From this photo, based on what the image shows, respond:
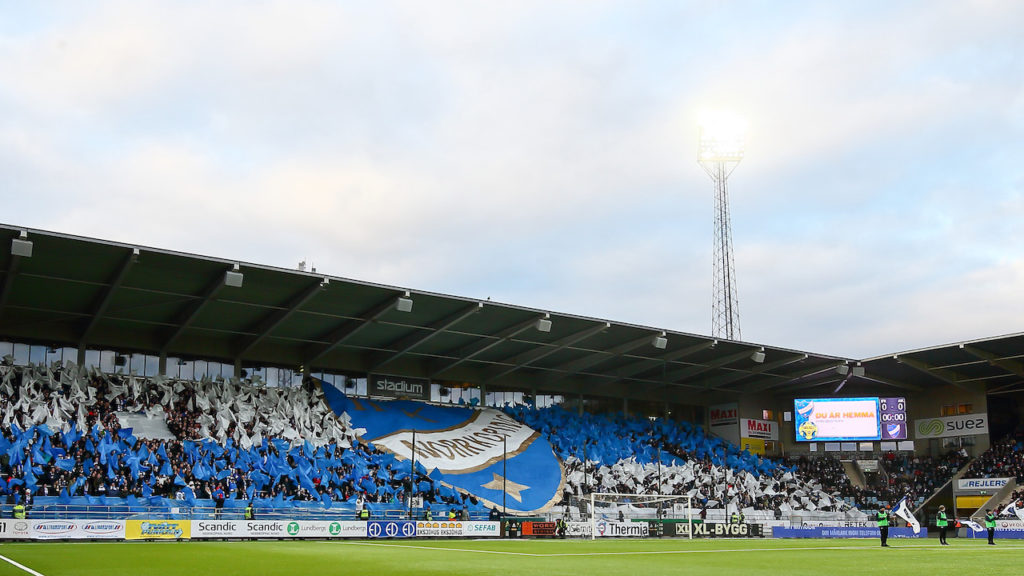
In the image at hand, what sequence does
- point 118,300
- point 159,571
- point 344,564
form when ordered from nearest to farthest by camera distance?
1. point 159,571
2. point 344,564
3. point 118,300

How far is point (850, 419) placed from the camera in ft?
203

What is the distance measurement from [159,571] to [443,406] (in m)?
40.9

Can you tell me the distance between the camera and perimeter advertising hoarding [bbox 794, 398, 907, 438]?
61438mm

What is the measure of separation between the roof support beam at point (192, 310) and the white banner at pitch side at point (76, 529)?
10823 millimetres

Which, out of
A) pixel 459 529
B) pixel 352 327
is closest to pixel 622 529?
pixel 459 529

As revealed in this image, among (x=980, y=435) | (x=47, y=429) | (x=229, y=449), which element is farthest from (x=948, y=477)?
(x=47, y=429)

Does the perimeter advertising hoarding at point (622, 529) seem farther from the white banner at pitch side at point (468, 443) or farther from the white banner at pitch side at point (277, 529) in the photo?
the white banner at pitch side at point (277, 529)

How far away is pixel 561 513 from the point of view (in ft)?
164

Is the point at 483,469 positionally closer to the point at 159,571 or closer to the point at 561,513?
the point at 561,513

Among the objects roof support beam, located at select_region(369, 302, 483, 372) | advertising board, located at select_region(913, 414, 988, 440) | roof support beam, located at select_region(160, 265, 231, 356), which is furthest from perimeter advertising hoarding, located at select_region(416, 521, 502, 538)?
advertising board, located at select_region(913, 414, 988, 440)

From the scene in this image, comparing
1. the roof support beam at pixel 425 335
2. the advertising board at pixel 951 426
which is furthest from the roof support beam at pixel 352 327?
the advertising board at pixel 951 426

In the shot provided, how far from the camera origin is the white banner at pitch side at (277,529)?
3691 centimetres

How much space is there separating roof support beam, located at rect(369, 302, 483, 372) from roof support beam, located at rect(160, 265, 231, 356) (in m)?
11.7

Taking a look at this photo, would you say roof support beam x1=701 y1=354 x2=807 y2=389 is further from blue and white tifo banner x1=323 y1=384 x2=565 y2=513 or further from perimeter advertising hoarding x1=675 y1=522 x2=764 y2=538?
blue and white tifo banner x1=323 y1=384 x2=565 y2=513
